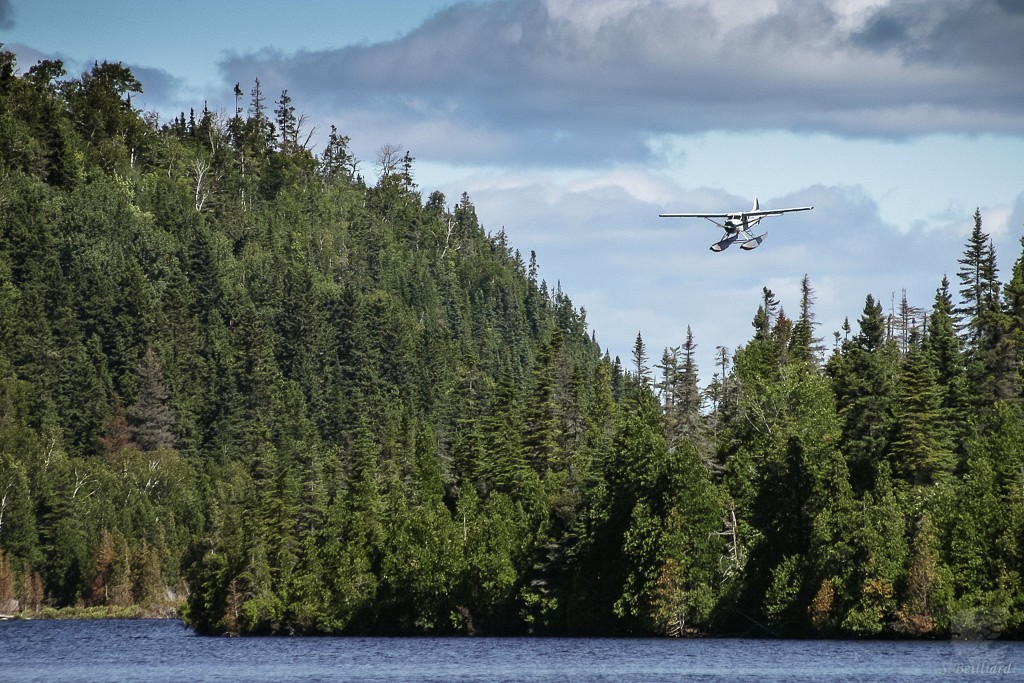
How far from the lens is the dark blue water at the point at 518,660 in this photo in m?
77.5

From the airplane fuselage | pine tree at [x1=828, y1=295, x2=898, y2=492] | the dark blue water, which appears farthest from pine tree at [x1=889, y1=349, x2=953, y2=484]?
the airplane fuselage

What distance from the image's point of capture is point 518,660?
8769cm

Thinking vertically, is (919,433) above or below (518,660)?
above

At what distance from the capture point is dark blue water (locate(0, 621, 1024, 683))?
77.5 m

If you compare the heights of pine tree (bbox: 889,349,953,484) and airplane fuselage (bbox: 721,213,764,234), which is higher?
airplane fuselage (bbox: 721,213,764,234)

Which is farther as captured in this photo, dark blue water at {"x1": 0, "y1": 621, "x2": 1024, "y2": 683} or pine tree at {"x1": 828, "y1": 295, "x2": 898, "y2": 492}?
pine tree at {"x1": 828, "y1": 295, "x2": 898, "y2": 492}

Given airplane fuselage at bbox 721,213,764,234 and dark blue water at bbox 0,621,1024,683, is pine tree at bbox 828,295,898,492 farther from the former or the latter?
airplane fuselage at bbox 721,213,764,234

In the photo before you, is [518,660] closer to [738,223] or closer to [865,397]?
[738,223]

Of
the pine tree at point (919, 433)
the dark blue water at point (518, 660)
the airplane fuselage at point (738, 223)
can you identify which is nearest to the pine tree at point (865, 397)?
the pine tree at point (919, 433)

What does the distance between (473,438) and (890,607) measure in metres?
45.1

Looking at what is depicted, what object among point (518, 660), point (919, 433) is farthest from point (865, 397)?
point (518, 660)

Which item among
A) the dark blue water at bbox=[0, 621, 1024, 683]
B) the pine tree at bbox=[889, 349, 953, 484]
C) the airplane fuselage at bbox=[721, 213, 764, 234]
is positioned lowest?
the dark blue water at bbox=[0, 621, 1024, 683]

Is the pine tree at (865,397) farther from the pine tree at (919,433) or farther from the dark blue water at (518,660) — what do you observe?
the dark blue water at (518,660)

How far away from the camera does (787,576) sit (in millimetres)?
94875
